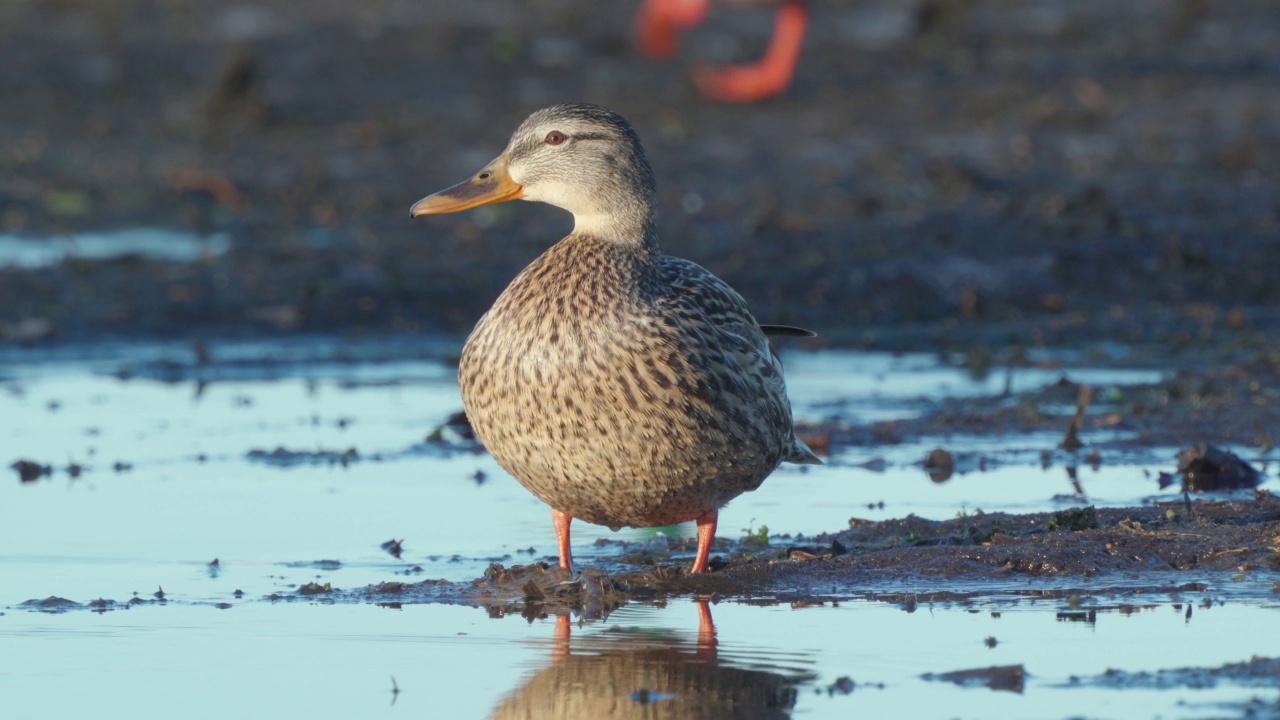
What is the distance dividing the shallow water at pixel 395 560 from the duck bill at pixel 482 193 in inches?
49.8

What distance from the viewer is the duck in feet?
67.6

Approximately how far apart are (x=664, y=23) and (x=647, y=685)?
18462 millimetres

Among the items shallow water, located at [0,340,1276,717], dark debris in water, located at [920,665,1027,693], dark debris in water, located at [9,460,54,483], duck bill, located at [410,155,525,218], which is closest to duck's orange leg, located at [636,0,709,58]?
shallow water, located at [0,340,1276,717]

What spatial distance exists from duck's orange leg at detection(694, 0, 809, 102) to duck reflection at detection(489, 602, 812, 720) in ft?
49.4

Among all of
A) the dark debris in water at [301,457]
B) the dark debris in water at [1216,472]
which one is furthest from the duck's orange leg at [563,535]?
the dark debris in water at [1216,472]

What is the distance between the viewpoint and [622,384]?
6.37 m

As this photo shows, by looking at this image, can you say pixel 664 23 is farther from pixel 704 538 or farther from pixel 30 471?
pixel 704 538

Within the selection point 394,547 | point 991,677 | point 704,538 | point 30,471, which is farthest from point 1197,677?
point 30,471

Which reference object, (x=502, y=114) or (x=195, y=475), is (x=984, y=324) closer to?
(x=195, y=475)

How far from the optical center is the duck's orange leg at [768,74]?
810 inches

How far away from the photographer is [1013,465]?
9.03m

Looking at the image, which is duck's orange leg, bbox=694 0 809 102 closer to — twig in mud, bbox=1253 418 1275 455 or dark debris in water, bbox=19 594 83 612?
twig in mud, bbox=1253 418 1275 455

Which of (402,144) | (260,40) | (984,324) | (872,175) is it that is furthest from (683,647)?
(260,40)

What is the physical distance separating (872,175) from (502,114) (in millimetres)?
4598
